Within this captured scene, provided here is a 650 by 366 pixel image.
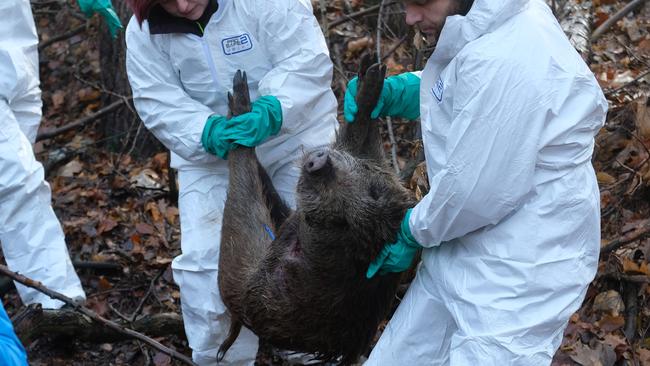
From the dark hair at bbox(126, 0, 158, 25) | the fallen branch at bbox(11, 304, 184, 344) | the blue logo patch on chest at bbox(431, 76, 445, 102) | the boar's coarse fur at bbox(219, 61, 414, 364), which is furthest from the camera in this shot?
the fallen branch at bbox(11, 304, 184, 344)

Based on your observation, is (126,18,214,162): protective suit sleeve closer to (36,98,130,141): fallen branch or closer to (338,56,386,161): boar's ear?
(338,56,386,161): boar's ear

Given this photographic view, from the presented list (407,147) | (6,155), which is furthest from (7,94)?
(407,147)

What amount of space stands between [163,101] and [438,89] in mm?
2015

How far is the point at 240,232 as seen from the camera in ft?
17.2

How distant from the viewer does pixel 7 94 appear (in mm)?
6238

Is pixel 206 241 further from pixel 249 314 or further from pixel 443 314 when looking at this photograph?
pixel 443 314

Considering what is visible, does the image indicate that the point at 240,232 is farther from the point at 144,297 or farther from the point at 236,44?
the point at 144,297

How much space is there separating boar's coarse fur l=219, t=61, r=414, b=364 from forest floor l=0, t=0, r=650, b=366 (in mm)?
555

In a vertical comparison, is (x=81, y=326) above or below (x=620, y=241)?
below

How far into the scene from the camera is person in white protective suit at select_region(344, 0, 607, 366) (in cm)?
340

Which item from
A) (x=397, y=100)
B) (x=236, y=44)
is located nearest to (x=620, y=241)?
(x=397, y=100)

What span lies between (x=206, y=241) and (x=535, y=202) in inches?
95.4

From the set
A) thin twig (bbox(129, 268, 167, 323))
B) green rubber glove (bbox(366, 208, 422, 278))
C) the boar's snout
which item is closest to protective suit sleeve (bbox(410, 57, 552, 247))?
green rubber glove (bbox(366, 208, 422, 278))

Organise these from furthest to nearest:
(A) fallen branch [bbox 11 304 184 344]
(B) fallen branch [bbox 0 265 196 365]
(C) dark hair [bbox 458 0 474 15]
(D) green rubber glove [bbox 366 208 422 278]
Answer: (A) fallen branch [bbox 11 304 184 344]
(B) fallen branch [bbox 0 265 196 365]
(D) green rubber glove [bbox 366 208 422 278]
(C) dark hair [bbox 458 0 474 15]
